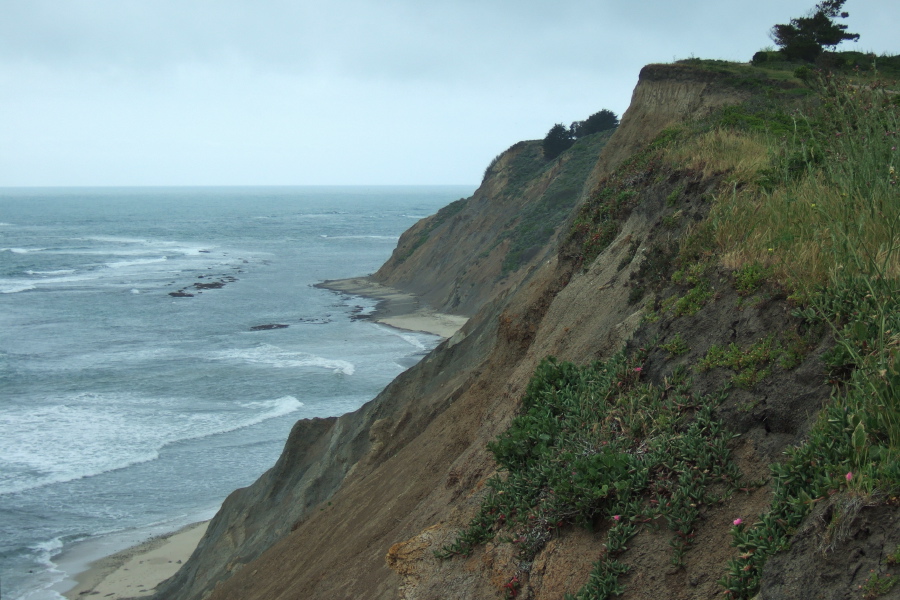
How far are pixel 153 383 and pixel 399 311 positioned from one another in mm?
19697

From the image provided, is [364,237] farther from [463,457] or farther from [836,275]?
[836,275]

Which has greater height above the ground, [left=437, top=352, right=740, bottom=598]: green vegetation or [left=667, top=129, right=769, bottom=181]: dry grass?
[left=667, top=129, right=769, bottom=181]: dry grass

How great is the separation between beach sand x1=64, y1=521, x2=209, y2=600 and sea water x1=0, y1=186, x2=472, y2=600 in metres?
0.74

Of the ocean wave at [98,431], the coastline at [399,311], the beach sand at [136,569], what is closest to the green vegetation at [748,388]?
the beach sand at [136,569]

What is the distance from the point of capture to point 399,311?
4978 cm

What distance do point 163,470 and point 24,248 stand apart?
89663 mm

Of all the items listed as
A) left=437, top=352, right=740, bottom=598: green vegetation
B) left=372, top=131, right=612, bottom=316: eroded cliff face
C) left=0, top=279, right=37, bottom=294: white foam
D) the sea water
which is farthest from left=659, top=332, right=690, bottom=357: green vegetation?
left=0, top=279, right=37, bottom=294: white foam

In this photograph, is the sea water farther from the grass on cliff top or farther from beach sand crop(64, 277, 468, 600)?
the grass on cliff top

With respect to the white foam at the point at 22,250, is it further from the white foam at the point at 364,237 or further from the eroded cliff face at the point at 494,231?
the eroded cliff face at the point at 494,231

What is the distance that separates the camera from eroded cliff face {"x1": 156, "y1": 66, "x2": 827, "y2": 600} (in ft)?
17.0

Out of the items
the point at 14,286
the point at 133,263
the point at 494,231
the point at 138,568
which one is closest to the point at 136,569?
the point at 138,568

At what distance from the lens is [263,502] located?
1597 centimetres

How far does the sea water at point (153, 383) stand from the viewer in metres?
21.0

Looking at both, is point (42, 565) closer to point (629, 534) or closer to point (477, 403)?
point (477, 403)
